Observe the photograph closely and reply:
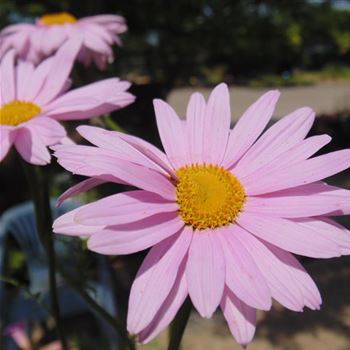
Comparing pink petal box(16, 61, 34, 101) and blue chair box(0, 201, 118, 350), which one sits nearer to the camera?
pink petal box(16, 61, 34, 101)

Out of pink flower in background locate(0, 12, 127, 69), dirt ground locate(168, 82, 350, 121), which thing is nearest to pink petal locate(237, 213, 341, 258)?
pink flower in background locate(0, 12, 127, 69)

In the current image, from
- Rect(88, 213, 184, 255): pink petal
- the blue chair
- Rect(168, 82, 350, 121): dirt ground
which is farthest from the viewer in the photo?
Rect(168, 82, 350, 121): dirt ground

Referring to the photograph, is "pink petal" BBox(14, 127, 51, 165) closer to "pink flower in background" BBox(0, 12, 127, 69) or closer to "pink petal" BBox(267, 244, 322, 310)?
"pink petal" BBox(267, 244, 322, 310)

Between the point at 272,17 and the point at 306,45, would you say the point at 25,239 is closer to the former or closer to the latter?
the point at 272,17

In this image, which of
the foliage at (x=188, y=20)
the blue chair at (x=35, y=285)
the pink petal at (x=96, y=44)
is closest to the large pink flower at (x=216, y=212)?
the pink petal at (x=96, y=44)

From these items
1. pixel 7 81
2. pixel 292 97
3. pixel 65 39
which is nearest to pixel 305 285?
pixel 7 81

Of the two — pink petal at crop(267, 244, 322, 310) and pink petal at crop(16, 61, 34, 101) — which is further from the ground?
pink petal at crop(267, 244, 322, 310)

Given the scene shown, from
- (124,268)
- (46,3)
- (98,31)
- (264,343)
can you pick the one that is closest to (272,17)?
(46,3)

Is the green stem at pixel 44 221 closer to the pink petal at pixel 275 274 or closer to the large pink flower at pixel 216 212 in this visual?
the large pink flower at pixel 216 212
